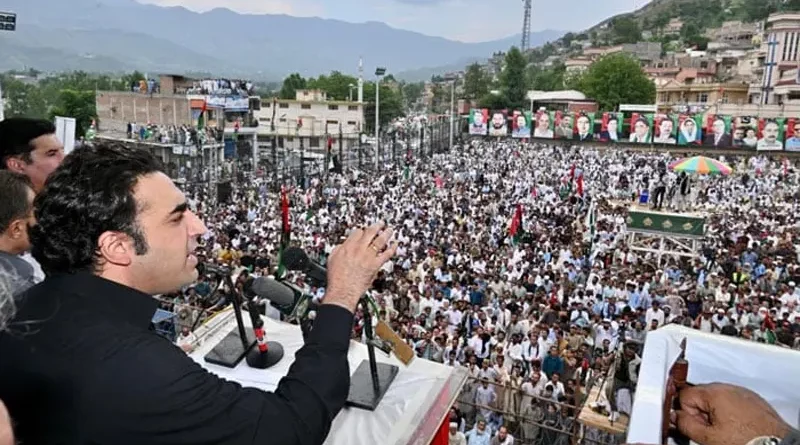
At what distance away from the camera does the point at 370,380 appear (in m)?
2.43

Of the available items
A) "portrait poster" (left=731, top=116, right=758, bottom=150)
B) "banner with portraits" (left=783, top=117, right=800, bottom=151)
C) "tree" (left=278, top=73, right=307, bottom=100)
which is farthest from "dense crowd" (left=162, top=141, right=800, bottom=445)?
"tree" (left=278, top=73, right=307, bottom=100)

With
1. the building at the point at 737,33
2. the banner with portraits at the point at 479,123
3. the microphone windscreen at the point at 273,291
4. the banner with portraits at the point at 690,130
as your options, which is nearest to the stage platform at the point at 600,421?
the microphone windscreen at the point at 273,291

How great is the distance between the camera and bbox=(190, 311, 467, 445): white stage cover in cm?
219

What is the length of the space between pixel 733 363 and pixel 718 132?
3533 cm

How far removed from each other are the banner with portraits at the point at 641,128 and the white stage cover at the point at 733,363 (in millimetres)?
35182

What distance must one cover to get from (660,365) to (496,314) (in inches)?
259

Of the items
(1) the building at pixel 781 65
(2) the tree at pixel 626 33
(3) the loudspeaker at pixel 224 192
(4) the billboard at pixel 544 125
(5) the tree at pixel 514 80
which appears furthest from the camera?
(2) the tree at pixel 626 33

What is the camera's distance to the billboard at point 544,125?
37531 mm

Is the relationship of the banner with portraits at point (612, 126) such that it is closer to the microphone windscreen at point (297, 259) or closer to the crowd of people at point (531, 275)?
the crowd of people at point (531, 275)

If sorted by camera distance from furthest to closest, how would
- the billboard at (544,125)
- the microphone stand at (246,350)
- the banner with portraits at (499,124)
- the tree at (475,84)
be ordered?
the tree at (475,84)
the banner with portraits at (499,124)
the billboard at (544,125)
the microphone stand at (246,350)

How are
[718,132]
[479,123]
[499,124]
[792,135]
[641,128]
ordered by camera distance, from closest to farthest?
[792,135] < [718,132] < [641,128] < [499,124] < [479,123]

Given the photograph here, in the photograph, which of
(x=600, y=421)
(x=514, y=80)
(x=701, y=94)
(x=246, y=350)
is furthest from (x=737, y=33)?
(x=246, y=350)

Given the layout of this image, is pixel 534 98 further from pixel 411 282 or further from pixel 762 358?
pixel 762 358

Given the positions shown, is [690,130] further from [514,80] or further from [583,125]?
[514,80]
